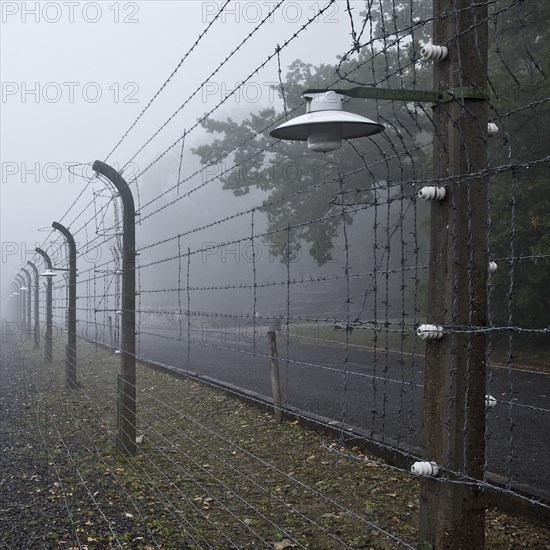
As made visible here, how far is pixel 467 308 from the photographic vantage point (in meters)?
2.87

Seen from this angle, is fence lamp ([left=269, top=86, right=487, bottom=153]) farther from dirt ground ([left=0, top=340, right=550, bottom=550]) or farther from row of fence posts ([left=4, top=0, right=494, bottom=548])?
dirt ground ([left=0, top=340, right=550, bottom=550])

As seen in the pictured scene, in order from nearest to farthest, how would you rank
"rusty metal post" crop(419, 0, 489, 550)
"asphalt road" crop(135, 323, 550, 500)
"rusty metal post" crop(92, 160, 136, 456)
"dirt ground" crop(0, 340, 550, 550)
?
"rusty metal post" crop(419, 0, 489, 550), "dirt ground" crop(0, 340, 550, 550), "asphalt road" crop(135, 323, 550, 500), "rusty metal post" crop(92, 160, 136, 456)

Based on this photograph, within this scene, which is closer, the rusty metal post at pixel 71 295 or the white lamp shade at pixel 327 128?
the white lamp shade at pixel 327 128

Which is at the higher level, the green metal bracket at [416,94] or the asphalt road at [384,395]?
the green metal bracket at [416,94]

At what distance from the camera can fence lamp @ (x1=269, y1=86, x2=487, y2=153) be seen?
2.90 m

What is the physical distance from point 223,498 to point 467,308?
362 centimetres

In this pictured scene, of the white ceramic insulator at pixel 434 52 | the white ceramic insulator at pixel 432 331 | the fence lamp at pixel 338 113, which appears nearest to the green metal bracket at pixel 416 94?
the fence lamp at pixel 338 113

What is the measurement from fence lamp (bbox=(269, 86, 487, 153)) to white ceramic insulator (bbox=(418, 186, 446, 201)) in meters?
0.35

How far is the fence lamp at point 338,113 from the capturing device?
290 cm

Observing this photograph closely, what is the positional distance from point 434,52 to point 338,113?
1.44 feet

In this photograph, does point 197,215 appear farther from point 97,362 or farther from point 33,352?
point 97,362

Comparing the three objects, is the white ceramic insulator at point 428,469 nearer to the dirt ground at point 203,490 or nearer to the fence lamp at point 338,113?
the dirt ground at point 203,490

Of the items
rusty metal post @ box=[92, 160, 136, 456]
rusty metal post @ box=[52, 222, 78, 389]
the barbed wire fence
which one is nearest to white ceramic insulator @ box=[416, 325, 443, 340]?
the barbed wire fence

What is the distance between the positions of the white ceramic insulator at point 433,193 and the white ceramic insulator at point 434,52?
1.69 feet
